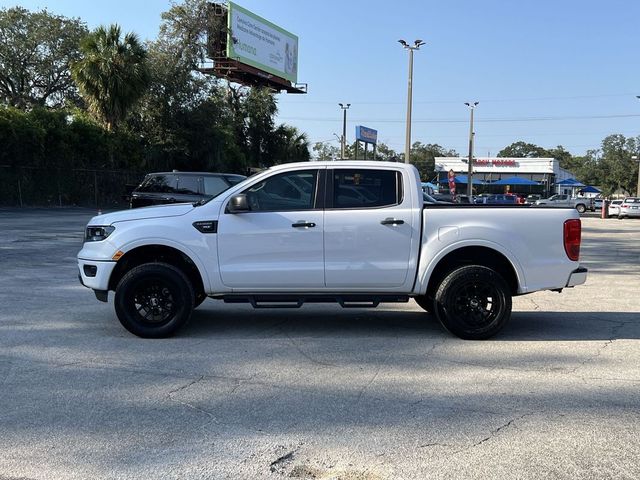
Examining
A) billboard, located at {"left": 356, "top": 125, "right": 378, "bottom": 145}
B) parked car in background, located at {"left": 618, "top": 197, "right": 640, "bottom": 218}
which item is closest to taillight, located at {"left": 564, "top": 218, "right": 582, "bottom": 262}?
parked car in background, located at {"left": 618, "top": 197, "right": 640, "bottom": 218}

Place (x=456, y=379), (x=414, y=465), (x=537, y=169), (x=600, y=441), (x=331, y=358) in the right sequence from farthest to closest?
→ (x=537, y=169) < (x=331, y=358) < (x=456, y=379) < (x=600, y=441) < (x=414, y=465)

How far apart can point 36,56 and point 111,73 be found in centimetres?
2205

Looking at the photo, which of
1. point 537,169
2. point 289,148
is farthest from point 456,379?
point 537,169

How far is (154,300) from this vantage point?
21.9ft

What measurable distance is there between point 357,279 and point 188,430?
292 cm

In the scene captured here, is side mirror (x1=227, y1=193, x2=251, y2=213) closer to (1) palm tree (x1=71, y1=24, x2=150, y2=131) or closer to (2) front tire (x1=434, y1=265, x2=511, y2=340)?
(2) front tire (x1=434, y1=265, x2=511, y2=340)

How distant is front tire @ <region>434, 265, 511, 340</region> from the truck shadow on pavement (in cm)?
30

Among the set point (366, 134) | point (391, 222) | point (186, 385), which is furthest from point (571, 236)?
point (366, 134)

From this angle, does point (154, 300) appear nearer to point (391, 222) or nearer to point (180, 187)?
point (391, 222)

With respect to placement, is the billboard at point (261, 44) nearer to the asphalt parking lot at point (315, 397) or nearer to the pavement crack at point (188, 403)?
the asphalt parking lot at point (315, 397)

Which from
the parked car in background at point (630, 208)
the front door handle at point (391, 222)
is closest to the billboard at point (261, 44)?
the parked car in background at point (630, 208)

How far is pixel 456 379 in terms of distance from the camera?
5.32m

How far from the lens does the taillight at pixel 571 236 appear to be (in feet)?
21.8

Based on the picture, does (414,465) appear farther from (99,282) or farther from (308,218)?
(99,282)
